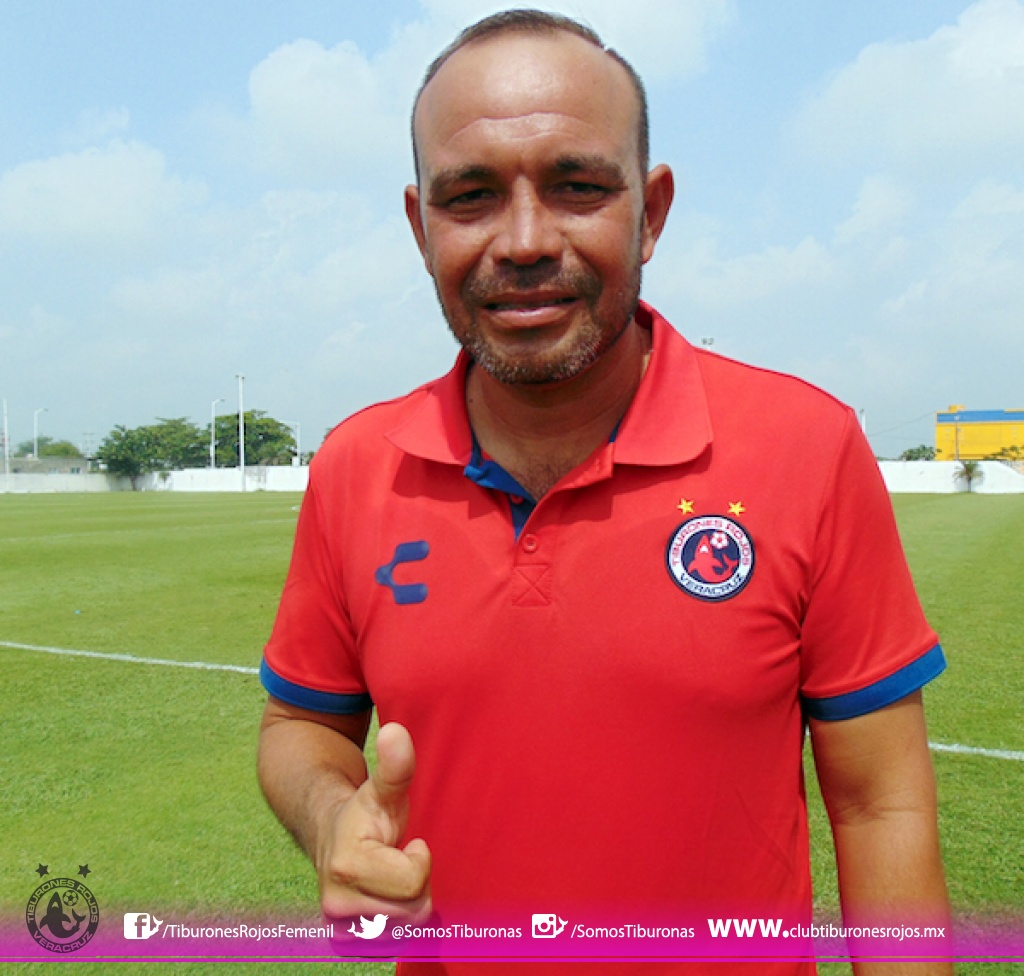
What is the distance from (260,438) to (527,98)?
90.3 metres

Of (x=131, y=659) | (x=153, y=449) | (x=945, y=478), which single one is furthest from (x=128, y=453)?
(x=131, y=659)

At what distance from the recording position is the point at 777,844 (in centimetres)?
149

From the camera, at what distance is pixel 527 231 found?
150cm

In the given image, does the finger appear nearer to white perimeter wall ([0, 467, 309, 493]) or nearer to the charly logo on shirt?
the charly logo on shirt

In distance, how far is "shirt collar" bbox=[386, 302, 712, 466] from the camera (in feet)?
5.12

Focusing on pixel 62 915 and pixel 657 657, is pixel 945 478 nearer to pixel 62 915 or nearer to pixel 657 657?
pixel 62 915

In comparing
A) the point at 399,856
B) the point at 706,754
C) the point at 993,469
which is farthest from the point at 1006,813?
the point at 993,469

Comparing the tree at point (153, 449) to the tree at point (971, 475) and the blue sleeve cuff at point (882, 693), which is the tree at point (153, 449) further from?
the blue sleeve cuff at point (882, 693)

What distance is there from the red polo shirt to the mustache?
0.83ft

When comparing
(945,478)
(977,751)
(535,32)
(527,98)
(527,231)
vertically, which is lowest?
(977,751)

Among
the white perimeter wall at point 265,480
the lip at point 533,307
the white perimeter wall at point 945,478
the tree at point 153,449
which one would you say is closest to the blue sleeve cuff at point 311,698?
the lip at point 533,307

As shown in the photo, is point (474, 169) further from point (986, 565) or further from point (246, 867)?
point (986, 565)

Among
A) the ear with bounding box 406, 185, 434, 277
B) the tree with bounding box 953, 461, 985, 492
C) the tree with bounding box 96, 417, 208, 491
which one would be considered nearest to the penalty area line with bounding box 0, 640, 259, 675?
the ear with bounding box 406, 185, 434, 277

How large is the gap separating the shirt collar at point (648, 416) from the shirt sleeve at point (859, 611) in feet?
0.84
